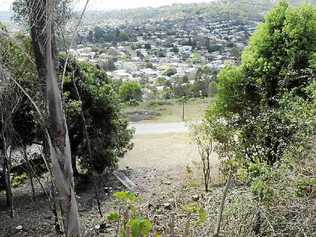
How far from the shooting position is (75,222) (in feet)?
16.9

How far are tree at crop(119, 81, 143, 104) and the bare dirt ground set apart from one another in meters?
8.36

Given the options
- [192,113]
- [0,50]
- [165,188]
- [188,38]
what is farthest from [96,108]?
[188,38]

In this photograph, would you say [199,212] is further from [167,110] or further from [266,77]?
[167,110]

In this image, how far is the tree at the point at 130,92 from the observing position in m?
25.9

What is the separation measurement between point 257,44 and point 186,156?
440cm

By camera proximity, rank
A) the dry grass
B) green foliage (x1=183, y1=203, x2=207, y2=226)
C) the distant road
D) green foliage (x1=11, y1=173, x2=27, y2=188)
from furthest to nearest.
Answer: the dry grass < the distant road < green foliage (x1=11, y1=173, x2=27, y2=188) < green foliage (x1=183, y1=203, x2=207, y2=226)

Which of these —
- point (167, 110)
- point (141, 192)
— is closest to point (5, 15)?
point (141, 192)

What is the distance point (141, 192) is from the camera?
11.8 meters

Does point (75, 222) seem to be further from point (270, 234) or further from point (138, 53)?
point (138, 53)

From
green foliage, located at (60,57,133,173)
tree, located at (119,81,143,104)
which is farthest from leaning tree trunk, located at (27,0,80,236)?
tree, located at (119,81,143,104)

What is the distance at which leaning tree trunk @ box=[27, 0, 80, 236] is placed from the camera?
4.92 m

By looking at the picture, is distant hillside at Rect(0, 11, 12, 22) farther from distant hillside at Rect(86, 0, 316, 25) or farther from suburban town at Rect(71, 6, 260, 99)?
distant hillside at Rect(86, 0, 316, 25)

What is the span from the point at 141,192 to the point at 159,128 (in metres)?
8.49

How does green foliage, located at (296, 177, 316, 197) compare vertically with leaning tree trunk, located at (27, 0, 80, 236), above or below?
below
